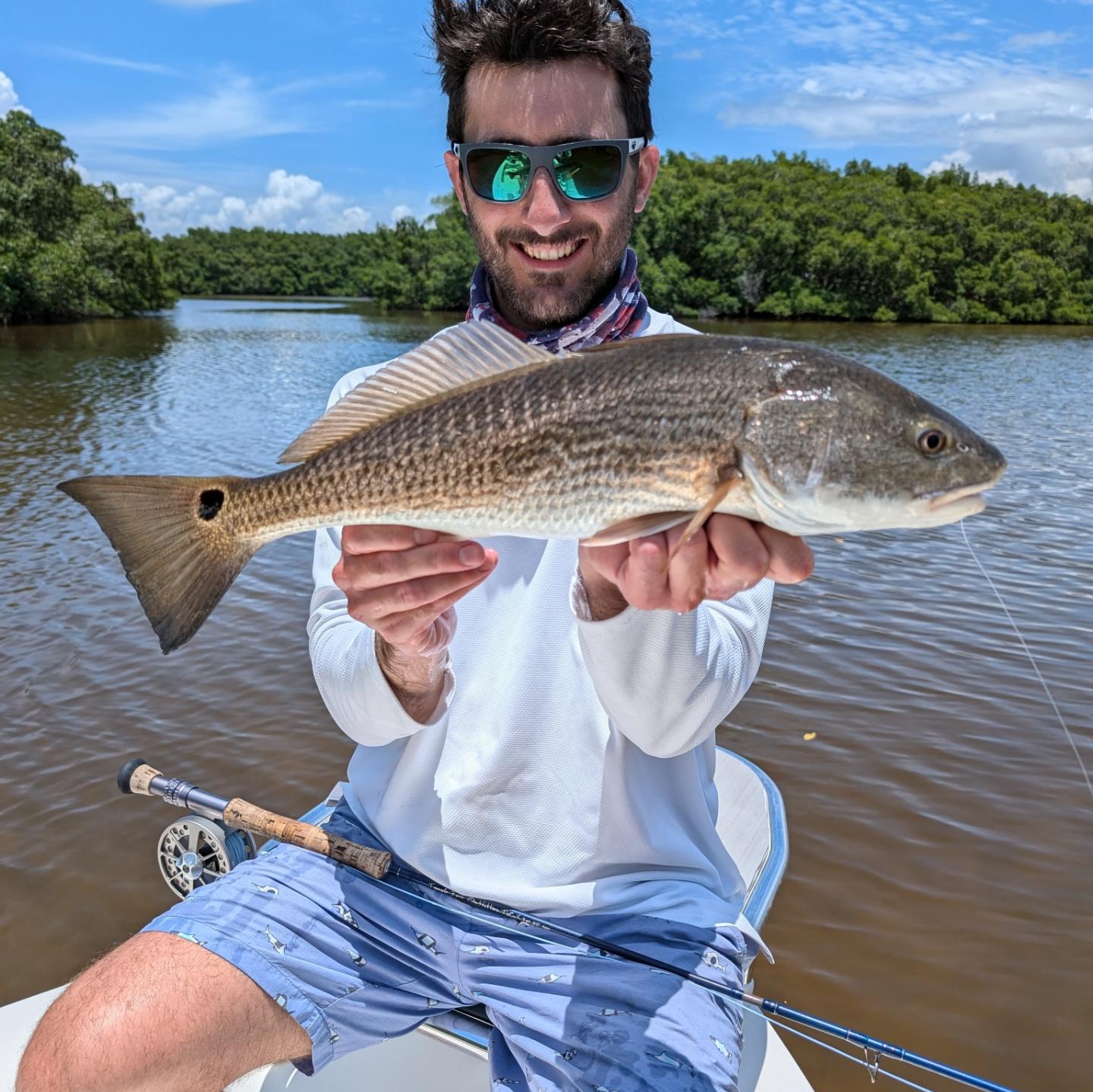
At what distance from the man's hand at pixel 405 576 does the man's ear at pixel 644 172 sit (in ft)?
6.30

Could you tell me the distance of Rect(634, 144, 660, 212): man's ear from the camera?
142 inches

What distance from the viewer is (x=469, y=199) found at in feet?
11.3

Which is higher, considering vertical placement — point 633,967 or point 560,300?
point 560,300

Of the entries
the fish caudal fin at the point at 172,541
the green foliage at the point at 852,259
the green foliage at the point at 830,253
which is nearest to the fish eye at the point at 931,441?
the fish caudal fin at the point at 172,541

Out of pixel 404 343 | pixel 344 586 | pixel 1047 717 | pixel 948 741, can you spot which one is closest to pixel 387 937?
pixel 344 586

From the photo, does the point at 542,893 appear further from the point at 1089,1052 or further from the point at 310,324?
the point at 310,324

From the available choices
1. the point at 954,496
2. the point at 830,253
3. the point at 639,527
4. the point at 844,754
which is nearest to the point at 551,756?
the point at 639,527

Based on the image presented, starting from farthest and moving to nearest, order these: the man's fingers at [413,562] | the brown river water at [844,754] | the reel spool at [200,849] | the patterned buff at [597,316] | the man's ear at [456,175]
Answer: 1. the brown river water at [844,754]
2. the reel spool at [200,849]
3. the man's ear at [456,175]
4. the patterned buff at [597,316]
5. the man's fingers at [413,562]

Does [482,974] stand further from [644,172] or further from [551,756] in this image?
[644,172]

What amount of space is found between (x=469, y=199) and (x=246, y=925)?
2.57 m

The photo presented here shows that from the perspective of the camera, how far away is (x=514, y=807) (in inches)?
110

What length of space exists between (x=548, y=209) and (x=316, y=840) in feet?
7.49

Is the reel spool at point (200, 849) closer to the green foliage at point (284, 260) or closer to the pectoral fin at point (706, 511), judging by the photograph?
the pectoral fin at point (706, 511)

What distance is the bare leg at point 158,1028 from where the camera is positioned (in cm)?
246
